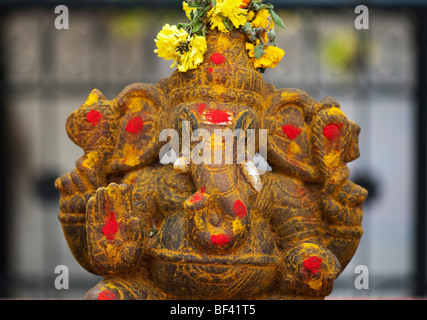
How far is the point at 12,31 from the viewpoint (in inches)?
153

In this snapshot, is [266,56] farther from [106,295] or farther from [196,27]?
[106,295]

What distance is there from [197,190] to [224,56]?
430 millimetres

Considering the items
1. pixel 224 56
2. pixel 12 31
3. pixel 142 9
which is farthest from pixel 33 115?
pixel 224 56

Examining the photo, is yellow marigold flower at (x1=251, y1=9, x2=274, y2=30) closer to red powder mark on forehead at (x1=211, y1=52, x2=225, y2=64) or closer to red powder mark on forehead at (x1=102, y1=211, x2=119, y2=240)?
red powder mark on forehead at (x1=211, y1=52, x2=225, y2=64)

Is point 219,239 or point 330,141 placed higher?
point 330,141

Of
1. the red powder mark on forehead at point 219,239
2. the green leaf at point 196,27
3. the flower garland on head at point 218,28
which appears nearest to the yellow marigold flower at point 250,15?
the flower garland on head at point 218,28

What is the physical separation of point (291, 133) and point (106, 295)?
0.78 m

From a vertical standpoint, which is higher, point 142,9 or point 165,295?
point 142,9

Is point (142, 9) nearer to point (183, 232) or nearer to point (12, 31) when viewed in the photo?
point (12, 31)

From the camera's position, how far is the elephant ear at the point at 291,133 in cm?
211

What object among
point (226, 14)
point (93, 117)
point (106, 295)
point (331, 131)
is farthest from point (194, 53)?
point (106, 295)

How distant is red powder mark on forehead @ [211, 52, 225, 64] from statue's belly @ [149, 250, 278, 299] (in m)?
0.59

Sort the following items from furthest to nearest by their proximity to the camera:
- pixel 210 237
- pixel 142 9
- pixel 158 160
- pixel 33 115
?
pixel 33 115
pixel 142 9
pixel 158 160
pixel 210 237

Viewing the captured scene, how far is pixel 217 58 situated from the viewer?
1996mm
